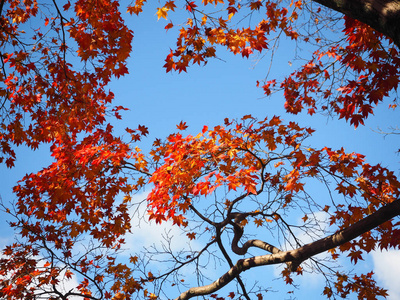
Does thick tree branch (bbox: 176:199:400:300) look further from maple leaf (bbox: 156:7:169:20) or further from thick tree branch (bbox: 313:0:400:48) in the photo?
maple leaf (bbox: 156:7:169:20)

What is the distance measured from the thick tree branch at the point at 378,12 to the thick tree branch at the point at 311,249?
5.69 ft

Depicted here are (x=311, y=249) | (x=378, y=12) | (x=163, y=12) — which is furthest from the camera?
(x=163, y=12)

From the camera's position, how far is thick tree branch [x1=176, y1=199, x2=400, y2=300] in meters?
3.26

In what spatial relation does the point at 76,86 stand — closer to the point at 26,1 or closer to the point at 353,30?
the point at 26,1

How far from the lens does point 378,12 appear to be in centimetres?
242

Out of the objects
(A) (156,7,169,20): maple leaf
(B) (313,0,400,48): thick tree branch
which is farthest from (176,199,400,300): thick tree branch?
(A) (156,7,169,20): maple leaf

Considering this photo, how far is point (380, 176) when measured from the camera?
4.37m

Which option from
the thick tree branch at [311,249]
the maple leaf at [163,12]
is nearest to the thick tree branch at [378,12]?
the thick tree branch at [311,249]

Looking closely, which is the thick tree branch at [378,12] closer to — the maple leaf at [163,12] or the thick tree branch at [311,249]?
the thick tree branch at [311,249]

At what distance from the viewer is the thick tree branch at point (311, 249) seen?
10.7 feet

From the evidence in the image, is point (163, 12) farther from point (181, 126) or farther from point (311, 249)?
point (311, 249)

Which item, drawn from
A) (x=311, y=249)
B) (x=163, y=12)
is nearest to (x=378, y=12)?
(x=311, y=249)

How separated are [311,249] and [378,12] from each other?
2583mm

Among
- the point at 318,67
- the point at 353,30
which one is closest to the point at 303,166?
the point at 353,30
